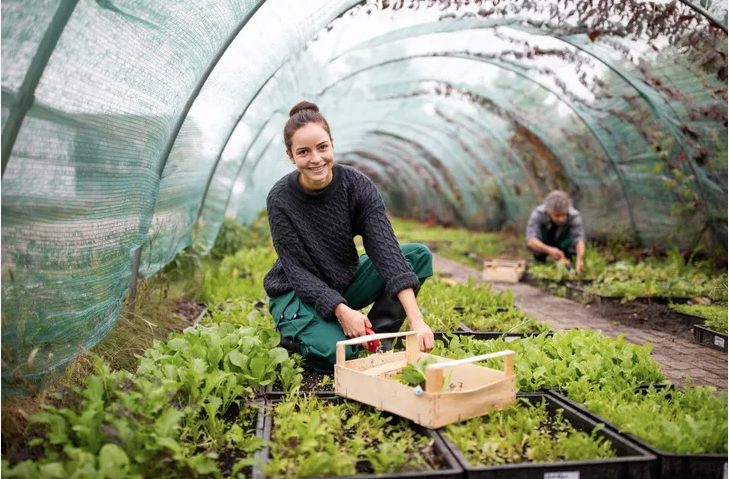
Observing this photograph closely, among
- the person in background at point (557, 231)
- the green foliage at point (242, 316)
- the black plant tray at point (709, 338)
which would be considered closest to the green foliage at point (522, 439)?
the green foliage at point (242, 316)

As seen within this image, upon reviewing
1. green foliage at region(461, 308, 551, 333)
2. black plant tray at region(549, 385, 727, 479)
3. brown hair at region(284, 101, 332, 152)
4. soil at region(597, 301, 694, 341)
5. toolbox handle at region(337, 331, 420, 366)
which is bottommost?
soil at region(597, 301, 694, 341)

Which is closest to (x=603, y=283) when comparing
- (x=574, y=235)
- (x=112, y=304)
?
(x=574, y=235)

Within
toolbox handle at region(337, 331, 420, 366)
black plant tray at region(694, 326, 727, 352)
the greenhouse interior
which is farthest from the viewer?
black plant tray at region(694, 326, 727, 352)

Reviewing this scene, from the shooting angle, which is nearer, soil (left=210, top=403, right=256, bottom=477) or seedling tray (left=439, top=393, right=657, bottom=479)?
seedling tray (left=439, top=393, right=657, bottom=479)

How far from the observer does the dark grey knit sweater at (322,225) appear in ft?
10.5

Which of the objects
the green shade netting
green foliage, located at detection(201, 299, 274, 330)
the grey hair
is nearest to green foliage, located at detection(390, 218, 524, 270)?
the green shade netting

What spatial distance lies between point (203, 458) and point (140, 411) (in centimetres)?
28

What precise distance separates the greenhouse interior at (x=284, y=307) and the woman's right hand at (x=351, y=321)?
0.5 inches

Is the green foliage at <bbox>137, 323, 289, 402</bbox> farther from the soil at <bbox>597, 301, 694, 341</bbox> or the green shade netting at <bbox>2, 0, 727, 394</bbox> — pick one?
the soil at <bbox>597, 301, 694, 341</bbox>

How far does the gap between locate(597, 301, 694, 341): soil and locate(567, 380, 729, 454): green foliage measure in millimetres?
2226

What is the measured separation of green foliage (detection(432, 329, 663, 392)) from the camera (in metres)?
2.89

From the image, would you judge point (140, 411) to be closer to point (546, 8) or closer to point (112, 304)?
point (112, 304)

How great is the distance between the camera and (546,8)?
646 cm

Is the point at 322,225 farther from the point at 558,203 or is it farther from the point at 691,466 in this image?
the point at 558,203
